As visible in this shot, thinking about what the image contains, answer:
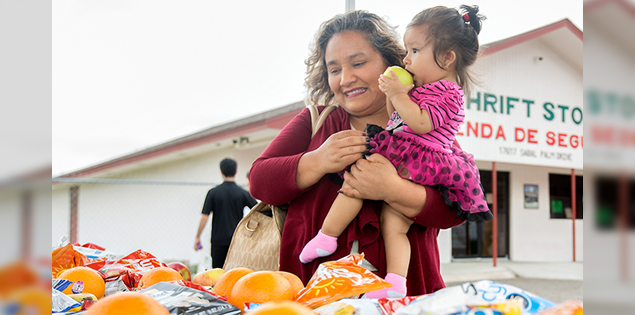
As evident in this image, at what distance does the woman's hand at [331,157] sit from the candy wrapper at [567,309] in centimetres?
69

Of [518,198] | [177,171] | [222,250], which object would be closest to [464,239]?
[518,198]

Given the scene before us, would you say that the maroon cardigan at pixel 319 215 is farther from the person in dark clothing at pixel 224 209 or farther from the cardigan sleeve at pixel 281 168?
the person in dark clothing at pixel 224 209

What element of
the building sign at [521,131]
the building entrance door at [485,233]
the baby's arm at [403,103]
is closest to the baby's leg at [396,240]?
the baby's arm at [403,103]

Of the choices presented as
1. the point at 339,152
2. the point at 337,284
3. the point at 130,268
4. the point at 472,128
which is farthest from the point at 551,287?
the point at 337,284

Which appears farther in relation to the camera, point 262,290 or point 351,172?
point 351,172

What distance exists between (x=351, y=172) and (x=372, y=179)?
8cm

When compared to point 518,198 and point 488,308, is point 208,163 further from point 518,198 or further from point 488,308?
point 488,308

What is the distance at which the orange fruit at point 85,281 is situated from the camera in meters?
0.96

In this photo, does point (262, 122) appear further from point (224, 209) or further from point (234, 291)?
point (234, 291)

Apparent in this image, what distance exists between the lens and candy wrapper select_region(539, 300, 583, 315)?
48 cm

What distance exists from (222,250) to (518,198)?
33.8 ft

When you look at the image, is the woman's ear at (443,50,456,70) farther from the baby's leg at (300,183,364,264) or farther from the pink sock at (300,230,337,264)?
the pink sock at (300,230,337,264)

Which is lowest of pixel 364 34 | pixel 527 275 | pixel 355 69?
pixel 527 275

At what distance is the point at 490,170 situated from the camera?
12531 mm
